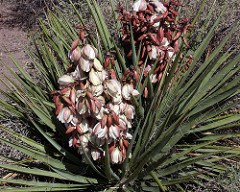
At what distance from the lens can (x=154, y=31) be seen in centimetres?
223

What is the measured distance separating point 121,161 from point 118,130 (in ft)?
0.83

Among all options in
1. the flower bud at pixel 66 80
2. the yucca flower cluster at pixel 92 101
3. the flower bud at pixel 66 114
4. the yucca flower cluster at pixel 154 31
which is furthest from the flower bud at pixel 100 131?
the yucca flower cluster at pixel 154 31

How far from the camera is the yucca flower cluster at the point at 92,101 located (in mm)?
1709

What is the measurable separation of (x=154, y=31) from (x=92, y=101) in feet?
2.41

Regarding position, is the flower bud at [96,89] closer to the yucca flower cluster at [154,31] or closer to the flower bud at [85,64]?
the flower bud at [85,64]

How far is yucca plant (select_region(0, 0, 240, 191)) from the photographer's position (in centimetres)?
175

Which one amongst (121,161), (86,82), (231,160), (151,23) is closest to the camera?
Result: (86,82)

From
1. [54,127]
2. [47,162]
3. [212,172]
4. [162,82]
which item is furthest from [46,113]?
[212,172]

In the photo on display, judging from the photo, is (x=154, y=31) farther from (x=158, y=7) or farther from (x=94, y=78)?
(x=94, y=78)

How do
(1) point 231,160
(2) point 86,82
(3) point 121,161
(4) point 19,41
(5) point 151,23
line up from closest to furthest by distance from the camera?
(2) point 86,82 → (3) point 121,161 → (5) point 151,23 → (1) point 231,160 → (4) point 19,41

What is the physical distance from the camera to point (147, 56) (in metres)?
2.24

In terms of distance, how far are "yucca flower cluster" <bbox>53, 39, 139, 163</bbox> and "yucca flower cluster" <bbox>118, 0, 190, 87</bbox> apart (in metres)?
0.39

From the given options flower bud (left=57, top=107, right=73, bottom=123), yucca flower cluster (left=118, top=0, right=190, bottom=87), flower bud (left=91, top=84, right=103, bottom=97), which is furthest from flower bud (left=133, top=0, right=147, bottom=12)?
flower bud (left=57, top=107, right=73, bottom=123)

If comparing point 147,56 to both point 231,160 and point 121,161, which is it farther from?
point 231,160
